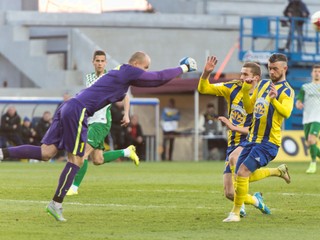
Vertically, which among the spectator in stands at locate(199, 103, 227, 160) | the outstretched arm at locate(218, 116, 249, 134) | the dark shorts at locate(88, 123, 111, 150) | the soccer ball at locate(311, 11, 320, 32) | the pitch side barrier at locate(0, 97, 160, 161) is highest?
the soccer ball at locate(311, 11, 320, 32)

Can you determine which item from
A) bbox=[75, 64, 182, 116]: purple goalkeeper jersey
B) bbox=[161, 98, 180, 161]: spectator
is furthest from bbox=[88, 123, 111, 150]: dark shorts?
bbox=[161, 98, 180, 161]: spectator

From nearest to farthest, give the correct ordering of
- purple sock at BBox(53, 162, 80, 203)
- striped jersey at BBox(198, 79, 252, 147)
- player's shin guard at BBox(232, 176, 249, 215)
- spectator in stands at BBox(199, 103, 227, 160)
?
purple sock at BBox(53, 162, 80, 203)
player's shin guard at BBox(232, 176, 249, 215)
striped jersey at BBox(198, 79, 252, 147)
spectator in stands at BBox(199, 103, 227, 160)

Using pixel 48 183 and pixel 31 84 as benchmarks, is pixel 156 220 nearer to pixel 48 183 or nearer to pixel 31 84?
pixel 48 183

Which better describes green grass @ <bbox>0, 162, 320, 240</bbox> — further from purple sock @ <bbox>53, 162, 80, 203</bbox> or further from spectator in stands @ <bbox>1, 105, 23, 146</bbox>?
spectator in stands @ <bbox>1, 105, 23, 146</bbox>

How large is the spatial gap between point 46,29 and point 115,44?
2300 mm

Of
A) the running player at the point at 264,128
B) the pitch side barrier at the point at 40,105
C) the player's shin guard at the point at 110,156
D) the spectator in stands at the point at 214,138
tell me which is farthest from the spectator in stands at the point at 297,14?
the running player at the point at 264,128

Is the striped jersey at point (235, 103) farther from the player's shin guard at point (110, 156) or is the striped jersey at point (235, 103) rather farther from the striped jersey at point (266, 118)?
the player's shin guard at point (110, 156)

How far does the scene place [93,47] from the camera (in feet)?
117

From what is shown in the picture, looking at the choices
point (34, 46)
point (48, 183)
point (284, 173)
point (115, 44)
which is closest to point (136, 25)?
point (115, 44)

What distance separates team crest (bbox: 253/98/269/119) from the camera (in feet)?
40.3

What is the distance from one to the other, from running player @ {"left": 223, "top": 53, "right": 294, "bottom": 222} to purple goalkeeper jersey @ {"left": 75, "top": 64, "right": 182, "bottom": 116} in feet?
3.72

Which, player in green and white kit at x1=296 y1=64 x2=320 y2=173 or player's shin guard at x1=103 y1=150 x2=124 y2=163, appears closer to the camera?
player's shin guard at x1=103 y1=150 x2=124 y2=163

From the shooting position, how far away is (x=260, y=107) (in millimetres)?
12336

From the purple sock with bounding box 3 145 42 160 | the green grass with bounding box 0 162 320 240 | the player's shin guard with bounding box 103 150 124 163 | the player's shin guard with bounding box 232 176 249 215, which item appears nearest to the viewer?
the green grass with bounding box 0 162 320 240
